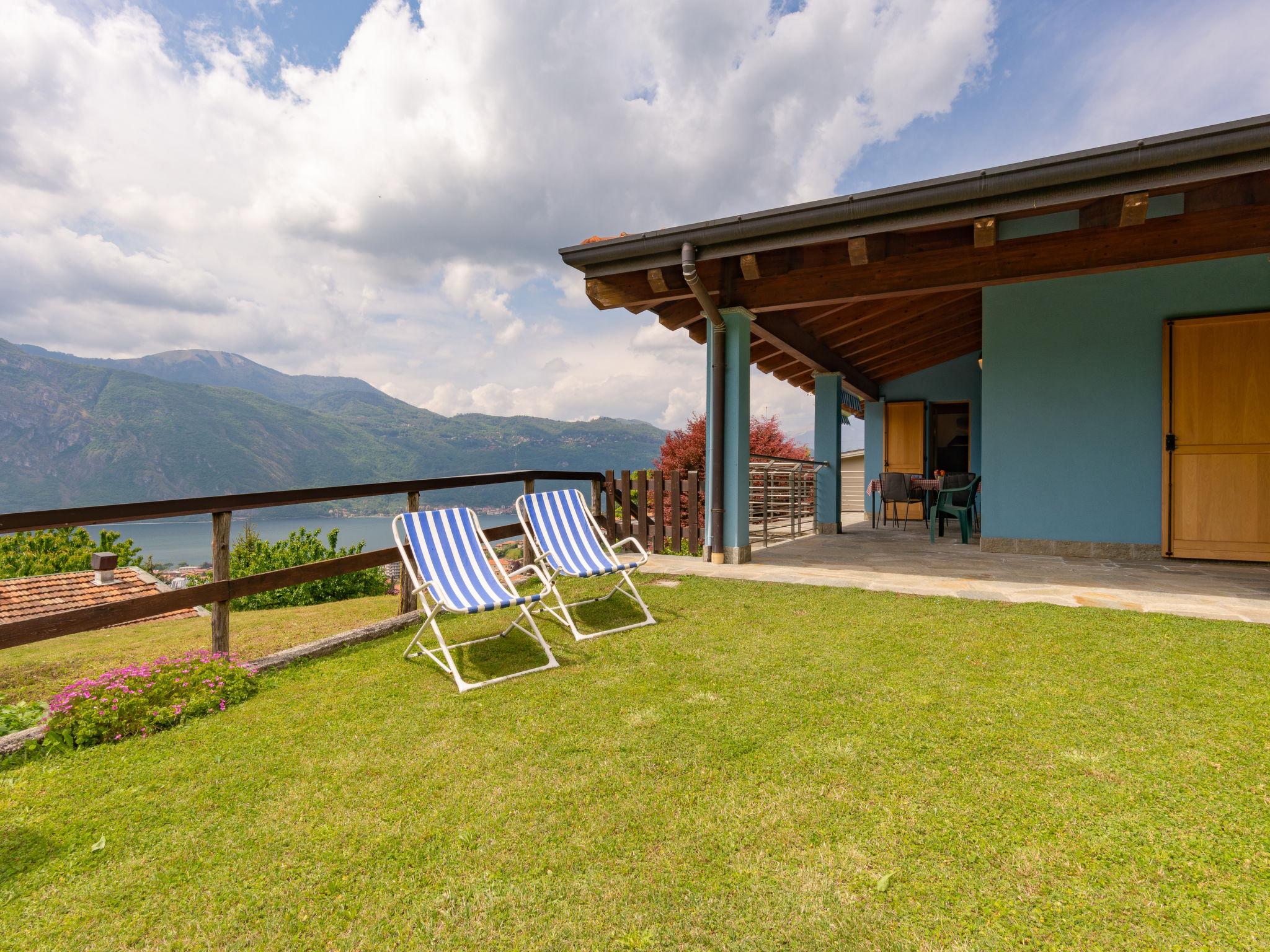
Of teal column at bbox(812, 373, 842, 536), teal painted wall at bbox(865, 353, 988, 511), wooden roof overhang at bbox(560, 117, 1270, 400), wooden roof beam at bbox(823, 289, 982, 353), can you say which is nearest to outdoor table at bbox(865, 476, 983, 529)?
teal painted wall at bbox(865, 353, 988, 511)

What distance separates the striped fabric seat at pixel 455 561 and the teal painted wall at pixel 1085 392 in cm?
572

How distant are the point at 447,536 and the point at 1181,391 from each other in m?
7.25

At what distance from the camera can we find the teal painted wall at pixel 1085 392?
614 centimetres

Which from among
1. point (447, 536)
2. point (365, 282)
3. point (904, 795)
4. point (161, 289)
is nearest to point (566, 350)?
point (447, 536)

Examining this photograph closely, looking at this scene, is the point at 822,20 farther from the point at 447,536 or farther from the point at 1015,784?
the point at 1015,784

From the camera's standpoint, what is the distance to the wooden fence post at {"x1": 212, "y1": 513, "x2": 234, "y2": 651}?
336cm

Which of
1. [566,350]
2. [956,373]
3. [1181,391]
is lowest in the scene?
[1181,391]

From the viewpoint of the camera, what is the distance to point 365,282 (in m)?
97.1

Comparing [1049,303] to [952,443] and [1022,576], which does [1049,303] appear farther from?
[952,443]

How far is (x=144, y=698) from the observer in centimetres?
266

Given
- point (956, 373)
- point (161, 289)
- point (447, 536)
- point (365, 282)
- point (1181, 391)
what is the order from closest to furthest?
point (447, 536) < point (1181, 391) < point (956, 373) < point (365, 282) < point (161, 289)

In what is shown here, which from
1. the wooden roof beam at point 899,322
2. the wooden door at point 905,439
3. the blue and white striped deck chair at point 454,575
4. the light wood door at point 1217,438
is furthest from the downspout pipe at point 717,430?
the wooden door at point 905,439

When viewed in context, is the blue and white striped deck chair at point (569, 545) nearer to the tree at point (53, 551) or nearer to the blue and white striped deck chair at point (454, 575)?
the blue and white striped deck chair at point (454, 575)

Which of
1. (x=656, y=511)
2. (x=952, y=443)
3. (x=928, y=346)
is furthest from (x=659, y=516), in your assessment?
(x=952, y=443)
